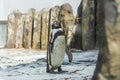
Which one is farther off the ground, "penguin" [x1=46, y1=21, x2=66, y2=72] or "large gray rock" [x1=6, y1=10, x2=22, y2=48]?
"penguin" [x1=46, y1=21, x2=66, y2=72]

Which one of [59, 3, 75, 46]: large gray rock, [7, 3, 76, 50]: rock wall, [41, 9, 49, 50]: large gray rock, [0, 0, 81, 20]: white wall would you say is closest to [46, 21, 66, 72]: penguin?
[59, 3, 75, 46]: large gray rock

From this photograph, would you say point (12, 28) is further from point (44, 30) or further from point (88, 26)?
point (88, 26)

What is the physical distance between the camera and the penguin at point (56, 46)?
8367 millimetres

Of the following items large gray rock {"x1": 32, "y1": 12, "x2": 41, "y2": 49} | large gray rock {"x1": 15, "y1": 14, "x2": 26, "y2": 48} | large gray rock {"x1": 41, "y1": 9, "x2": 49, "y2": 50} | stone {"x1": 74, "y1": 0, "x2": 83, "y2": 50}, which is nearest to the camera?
stone {"x1": 74, "y1": 0, "x2": 83, "y2": 50}

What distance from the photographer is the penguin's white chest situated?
8398mm

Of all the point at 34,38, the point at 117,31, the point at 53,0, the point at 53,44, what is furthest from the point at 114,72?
the point at 53,0

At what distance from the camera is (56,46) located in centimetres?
848

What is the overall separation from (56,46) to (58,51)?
6.3 inches

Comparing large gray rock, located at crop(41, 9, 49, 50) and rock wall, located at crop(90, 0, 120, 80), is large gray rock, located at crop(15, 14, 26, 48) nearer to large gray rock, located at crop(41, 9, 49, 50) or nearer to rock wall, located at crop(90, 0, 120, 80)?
large gray rock, located at crop(41, 9, 49, 50)

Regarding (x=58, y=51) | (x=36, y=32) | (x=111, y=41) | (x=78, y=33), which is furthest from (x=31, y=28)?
(x=111, y=41)

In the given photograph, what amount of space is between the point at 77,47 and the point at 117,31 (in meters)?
14.6

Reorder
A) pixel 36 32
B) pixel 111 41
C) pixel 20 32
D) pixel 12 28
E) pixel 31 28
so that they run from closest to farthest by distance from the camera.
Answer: pixel 111 41, pixel 36 32, pixel 31 28, pixel 20 32, pixel 12 28

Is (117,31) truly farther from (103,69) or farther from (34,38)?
(34,38)

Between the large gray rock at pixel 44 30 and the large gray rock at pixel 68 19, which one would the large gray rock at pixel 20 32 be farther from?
the large gray rock at pixel 68 19
